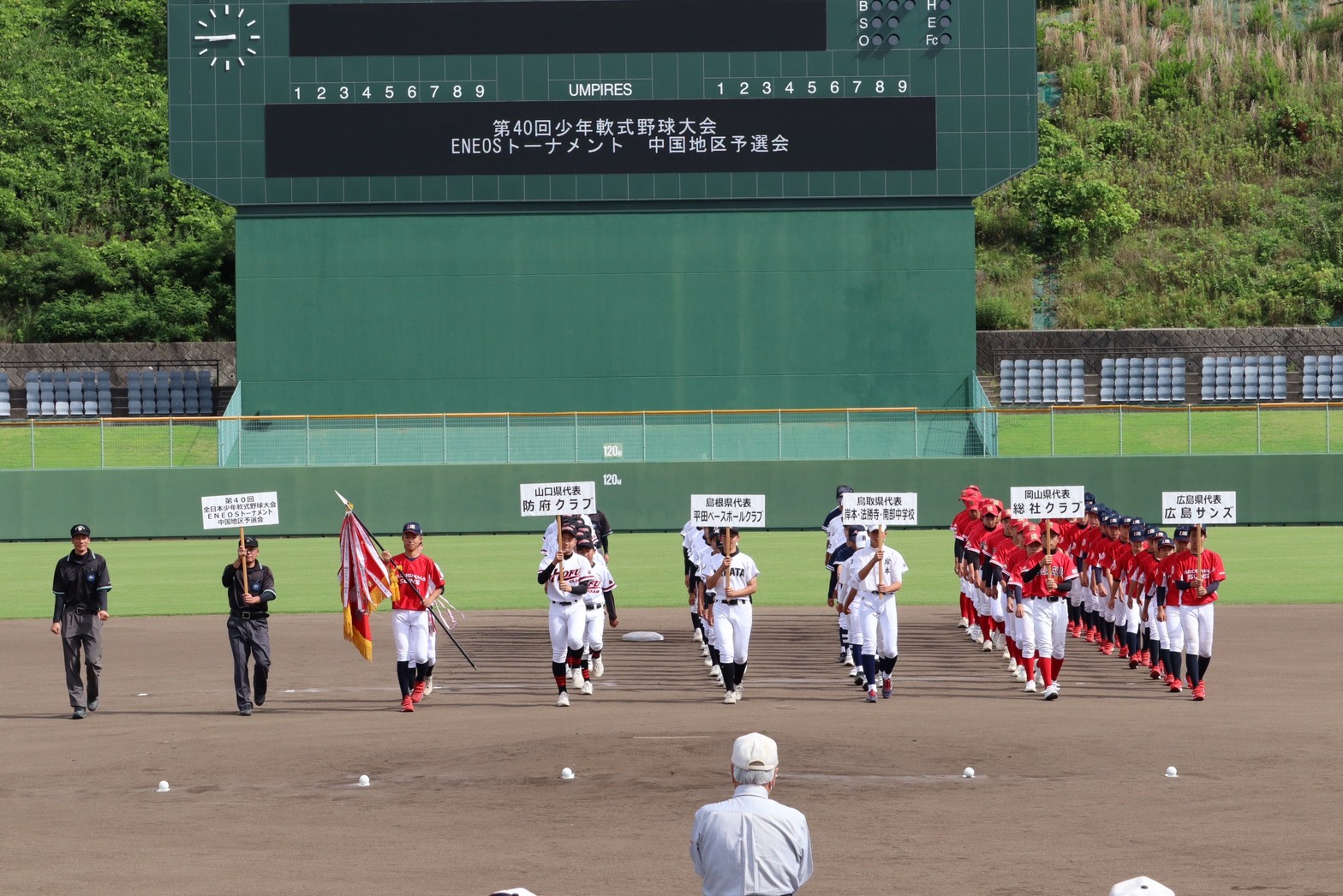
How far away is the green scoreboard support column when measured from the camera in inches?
1587

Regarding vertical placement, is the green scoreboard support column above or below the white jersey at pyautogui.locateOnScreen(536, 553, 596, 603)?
above

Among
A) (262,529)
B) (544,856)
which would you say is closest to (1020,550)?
(544,856)

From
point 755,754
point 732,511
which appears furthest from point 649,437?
point 755,754

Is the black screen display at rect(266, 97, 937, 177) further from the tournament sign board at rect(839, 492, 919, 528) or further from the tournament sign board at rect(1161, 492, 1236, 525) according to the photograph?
the tournament sign board at rect(1161, 492, 1236, 525)

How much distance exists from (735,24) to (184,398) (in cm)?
2012

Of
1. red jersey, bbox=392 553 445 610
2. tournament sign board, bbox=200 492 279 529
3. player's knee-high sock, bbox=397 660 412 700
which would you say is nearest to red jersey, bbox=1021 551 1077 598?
red jersey, bbox=392 553 445 610

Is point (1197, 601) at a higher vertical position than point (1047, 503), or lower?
lower

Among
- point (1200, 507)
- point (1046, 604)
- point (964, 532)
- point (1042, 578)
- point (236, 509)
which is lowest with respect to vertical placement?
point (1046, 604)

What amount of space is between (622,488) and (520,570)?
8.89m

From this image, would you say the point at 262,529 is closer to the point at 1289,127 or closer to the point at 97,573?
the point at 97,573

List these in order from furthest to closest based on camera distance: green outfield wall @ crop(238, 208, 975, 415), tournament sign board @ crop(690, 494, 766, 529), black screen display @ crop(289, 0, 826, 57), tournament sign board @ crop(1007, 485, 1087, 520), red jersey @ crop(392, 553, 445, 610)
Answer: green outfield wall @ crop(238, 208, 975, 415) → black screen display @ crop(289, 0, 826, 57) → tournament sign board @ crop(1007, 485, 1087, 520) → tournament sign board @ crop(690, 494, 766, 529) → red jersey @ crop(392, 553, 445, 610)

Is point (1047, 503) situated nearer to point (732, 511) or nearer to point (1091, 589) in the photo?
point (1091, 589)

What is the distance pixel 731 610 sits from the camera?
674 inches

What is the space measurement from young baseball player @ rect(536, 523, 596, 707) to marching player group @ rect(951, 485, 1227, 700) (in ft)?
15.3
